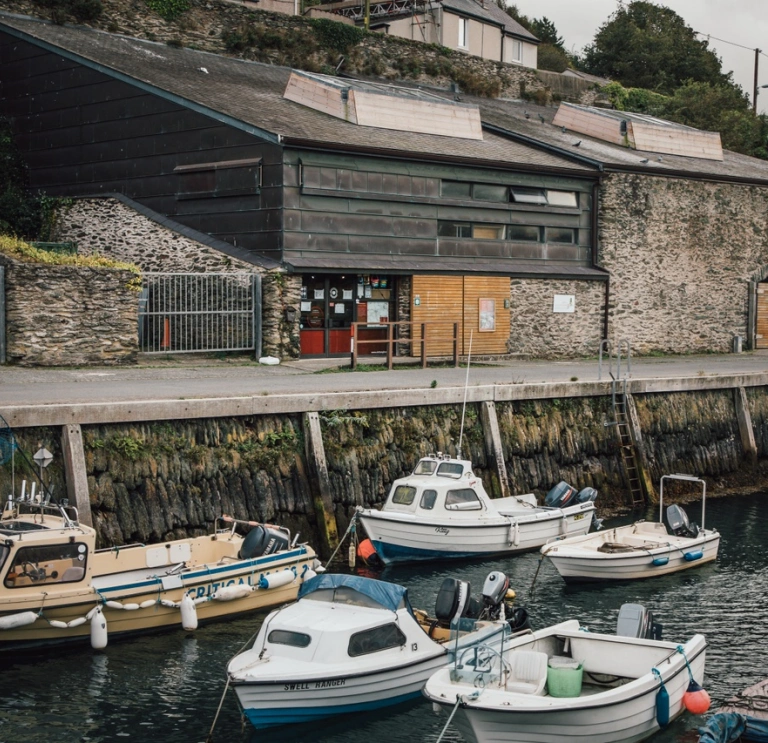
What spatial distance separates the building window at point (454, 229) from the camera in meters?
33.5

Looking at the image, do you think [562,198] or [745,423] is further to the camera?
[562,198]

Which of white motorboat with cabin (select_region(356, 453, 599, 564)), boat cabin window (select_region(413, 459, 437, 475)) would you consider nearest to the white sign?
white motorboat with cabin (select_region(356, 453, 599, 564))

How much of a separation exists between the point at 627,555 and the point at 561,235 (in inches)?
699

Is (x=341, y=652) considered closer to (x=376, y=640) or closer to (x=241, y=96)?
(x=376, y=640)

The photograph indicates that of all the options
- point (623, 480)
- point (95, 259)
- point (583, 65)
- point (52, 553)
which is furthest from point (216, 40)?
point (583, 65)

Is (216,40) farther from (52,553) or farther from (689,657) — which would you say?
(689,657)

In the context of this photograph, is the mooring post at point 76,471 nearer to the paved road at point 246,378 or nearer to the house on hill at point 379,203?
the paved road at point 246,378

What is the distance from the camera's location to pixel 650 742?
44.6ft

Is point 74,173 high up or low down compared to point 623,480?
up

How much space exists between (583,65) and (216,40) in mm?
44522

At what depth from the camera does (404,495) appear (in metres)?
21.4

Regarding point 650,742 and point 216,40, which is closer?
point 650,742

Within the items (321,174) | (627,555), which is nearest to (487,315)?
(321,174)

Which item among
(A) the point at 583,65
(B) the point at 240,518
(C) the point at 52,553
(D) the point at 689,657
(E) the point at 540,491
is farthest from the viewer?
(A) the point at 583,65
